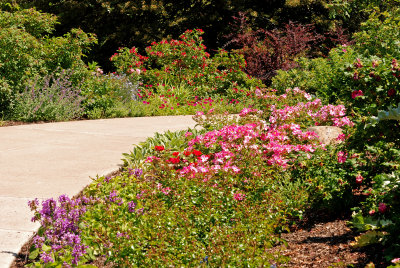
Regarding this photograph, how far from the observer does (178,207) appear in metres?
3.98

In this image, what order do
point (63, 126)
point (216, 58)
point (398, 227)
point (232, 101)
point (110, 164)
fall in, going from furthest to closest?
point (216, 58), point (232, 101), point (63, 126), point (110, 164), point (398, 227)

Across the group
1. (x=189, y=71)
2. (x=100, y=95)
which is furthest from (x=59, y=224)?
(x=189, y=71)

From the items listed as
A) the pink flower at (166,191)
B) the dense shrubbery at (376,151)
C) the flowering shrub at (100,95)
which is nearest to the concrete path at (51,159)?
the flowering shrub at (100,95)

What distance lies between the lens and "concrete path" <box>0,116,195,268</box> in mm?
4246

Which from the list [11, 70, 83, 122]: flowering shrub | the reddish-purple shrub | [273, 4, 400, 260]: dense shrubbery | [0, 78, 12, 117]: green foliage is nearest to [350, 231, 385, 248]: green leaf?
[273, 4, 400, 260]: dense shrubbery

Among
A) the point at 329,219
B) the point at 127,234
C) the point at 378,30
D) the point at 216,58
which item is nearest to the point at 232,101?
the point at 216,58

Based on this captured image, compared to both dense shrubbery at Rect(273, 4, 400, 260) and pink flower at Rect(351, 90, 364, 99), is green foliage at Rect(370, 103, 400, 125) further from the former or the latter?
pink flower at Rect(351, 90, 364, 99)

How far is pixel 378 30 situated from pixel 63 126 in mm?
6116

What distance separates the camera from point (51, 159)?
6055 millimetres

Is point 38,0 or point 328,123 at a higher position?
point 38,0

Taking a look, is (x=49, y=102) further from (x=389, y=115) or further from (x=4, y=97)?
(x=389, y=115)

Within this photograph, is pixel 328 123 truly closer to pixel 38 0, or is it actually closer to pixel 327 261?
pixel 327 261

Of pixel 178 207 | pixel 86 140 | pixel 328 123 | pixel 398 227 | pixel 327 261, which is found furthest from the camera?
pixel 86 140

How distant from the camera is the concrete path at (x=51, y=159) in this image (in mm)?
4246
